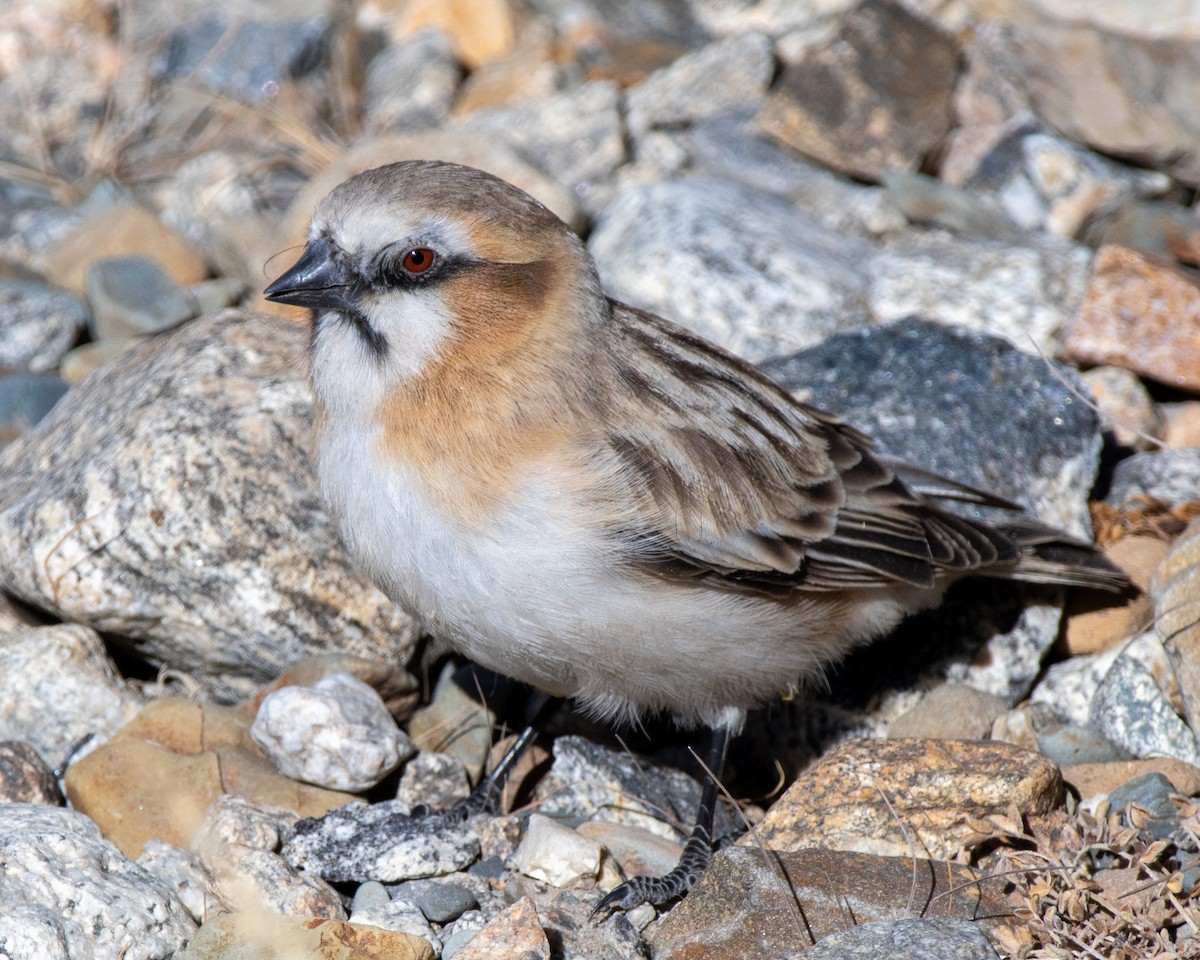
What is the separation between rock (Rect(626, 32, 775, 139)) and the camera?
32.1ft

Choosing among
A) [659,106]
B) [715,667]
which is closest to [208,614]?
[715,667]

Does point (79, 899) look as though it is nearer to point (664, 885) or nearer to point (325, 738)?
point (325, 738)

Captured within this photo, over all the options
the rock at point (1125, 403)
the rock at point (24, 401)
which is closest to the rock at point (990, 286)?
the rock at point (1125, 403)

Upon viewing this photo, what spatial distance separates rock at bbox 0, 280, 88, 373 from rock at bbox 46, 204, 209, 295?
0.52m

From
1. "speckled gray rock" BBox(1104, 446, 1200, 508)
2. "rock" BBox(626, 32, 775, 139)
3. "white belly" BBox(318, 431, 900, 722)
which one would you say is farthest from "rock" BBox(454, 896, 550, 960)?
"rock" BBox(626, 32, 775, 139)

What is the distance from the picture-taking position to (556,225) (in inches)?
195

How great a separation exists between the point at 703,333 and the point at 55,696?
386 centimetres

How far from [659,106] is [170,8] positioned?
14.0 ft

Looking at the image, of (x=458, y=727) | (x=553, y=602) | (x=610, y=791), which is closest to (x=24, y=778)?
(x=458, y=727)

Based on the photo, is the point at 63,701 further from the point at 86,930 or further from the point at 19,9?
the point at 19,9

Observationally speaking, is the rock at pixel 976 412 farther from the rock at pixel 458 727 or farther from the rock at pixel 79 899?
the rock at pixel 79 899

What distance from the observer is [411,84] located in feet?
34.4

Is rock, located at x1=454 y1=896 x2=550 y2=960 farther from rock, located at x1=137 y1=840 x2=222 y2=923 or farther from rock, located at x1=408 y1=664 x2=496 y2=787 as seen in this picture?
rock, located at x1=408 y1=664 x2=496 y2=787

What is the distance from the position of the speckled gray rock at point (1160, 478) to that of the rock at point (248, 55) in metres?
6.64
